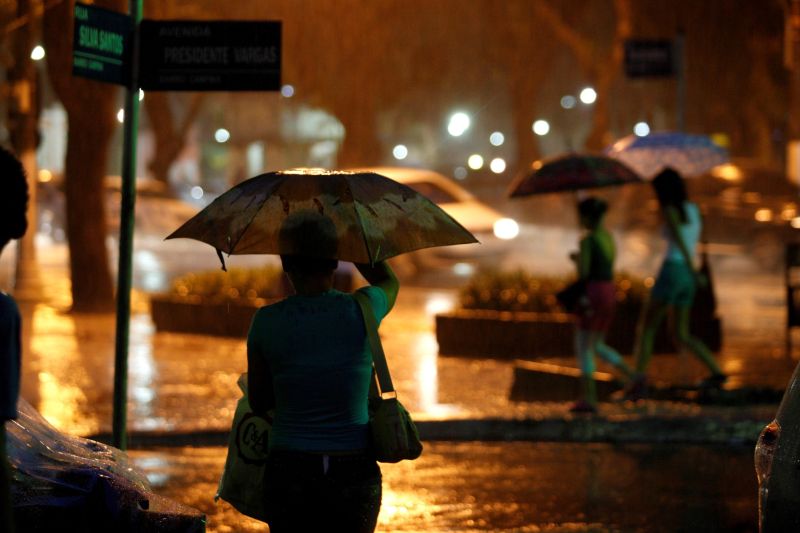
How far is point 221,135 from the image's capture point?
80.6 metres

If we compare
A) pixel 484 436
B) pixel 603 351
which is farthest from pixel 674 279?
pixel 484 436

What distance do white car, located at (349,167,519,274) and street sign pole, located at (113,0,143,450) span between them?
1697cm

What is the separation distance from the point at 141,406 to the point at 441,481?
3.26m

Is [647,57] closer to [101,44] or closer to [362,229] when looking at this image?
[101,44]

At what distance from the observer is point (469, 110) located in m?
63.8

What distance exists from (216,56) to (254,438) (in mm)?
3115

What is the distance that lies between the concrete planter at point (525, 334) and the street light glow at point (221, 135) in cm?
6155

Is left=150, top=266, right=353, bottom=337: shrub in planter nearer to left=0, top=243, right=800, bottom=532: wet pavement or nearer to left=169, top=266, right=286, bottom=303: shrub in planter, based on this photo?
left=169, top=266, right=286, bottom=303: shrub in planter

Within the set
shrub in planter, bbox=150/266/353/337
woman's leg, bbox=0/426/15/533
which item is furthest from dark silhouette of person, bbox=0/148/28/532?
shrub in planter, bbox=150/266/353/337

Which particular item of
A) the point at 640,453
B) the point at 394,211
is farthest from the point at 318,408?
the point at 640,453

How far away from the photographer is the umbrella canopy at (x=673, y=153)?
14523 millimetres

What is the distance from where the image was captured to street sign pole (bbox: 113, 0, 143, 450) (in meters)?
7.65

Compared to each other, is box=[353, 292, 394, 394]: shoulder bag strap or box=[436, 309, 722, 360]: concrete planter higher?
box=[353, 292, 394, 394]: shoulder bag strap

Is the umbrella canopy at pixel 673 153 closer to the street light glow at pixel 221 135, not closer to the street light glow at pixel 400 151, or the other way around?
the street light glow at pixel 221 135
